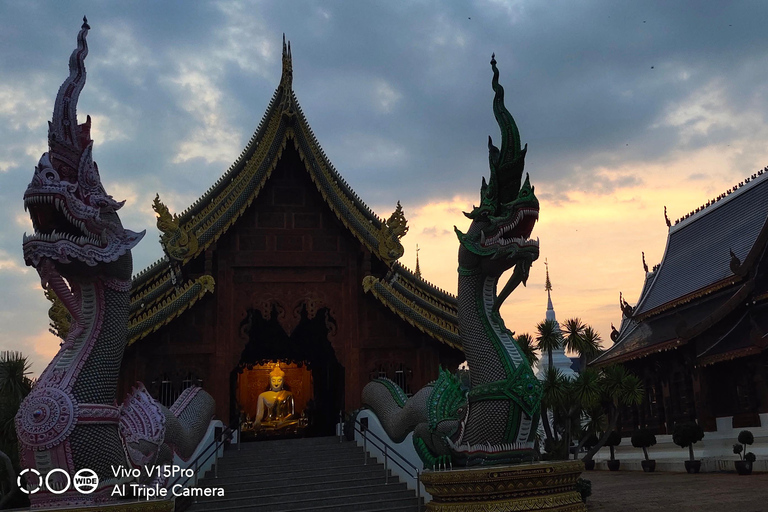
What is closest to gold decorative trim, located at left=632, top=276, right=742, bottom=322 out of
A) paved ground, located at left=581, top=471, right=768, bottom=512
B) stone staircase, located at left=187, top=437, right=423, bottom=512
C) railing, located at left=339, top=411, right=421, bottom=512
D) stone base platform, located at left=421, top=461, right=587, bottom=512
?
paved ground, located at left=581, top=471, right=768, bottom=512

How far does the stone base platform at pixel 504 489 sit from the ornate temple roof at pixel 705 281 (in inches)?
574

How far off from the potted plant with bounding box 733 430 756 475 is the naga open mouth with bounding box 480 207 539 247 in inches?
523

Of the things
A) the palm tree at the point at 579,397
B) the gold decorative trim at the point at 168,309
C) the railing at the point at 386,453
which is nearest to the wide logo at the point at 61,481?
the railing at the point at 386,453

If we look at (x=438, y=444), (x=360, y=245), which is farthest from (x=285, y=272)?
(x=438, y=444)

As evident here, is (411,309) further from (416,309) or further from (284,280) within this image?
(284,280)

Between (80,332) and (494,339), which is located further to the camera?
(494,339)

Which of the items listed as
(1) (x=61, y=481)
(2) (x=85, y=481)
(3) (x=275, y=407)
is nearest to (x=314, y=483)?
(2) (x=85, y=481)

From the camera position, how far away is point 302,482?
32.1ft

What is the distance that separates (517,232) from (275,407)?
9.21 m

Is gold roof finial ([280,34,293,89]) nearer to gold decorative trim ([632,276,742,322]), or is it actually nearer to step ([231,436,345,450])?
step ([231,436,345,450])

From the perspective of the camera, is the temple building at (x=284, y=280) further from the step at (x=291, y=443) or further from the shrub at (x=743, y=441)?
the shrub at (x=743, y=441)

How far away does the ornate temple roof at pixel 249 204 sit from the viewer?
11483mm

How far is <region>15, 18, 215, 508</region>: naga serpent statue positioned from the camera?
5.98m

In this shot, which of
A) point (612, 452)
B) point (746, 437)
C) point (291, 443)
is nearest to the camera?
point (291, 443)
